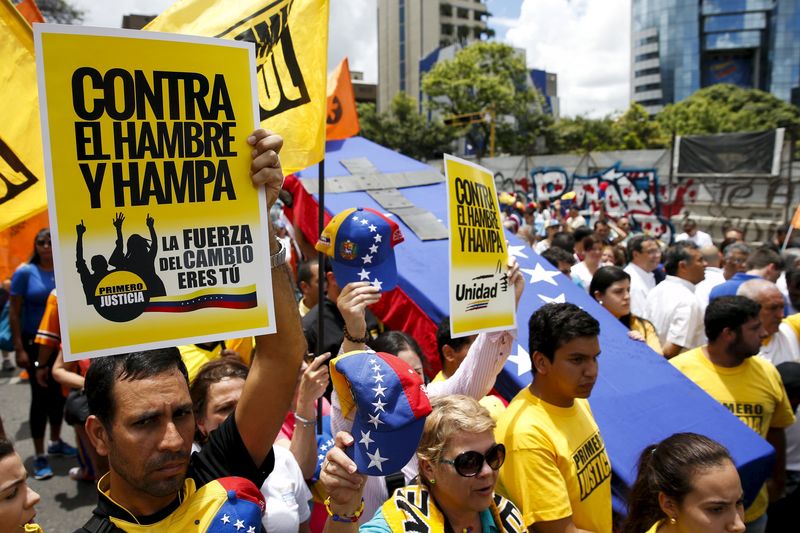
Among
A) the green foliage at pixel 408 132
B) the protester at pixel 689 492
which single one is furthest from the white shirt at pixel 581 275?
the green foliage at pixel 408 132

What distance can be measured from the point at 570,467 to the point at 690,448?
1.46 feet

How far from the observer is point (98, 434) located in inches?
60.4

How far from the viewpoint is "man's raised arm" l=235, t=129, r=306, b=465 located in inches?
66.9

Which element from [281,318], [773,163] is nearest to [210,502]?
[281,318]

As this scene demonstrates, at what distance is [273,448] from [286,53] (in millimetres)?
2118

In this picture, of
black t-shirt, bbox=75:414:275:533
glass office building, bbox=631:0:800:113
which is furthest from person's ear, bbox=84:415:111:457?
glass office building, bbox=631:0:800:113

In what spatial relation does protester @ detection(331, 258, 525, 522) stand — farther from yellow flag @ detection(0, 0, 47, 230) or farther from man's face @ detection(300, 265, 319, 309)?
man's face @ detection(300, 265, 319, 309)

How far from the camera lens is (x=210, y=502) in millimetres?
1467

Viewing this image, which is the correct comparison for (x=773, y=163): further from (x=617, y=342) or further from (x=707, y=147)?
(x=617, y=342)

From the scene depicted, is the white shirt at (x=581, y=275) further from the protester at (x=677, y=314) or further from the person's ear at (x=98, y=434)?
the person's ear at (x=98, y=434)

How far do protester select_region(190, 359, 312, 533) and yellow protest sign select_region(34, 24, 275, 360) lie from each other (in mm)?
718

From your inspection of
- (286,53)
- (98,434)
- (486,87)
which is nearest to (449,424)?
(98,434)

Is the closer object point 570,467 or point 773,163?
point 570,467

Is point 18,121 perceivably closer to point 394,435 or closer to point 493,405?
point 394,435
